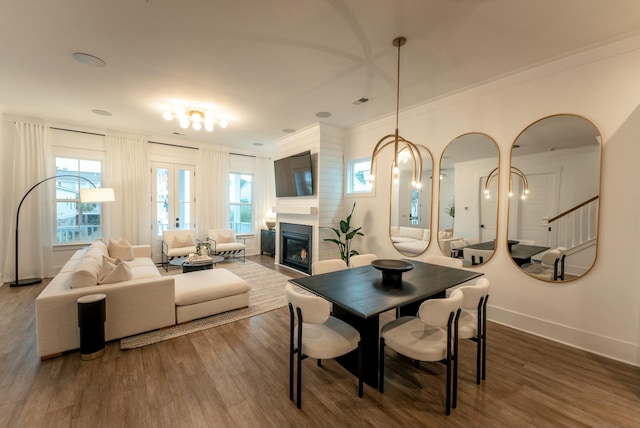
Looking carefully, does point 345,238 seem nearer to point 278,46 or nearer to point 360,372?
point 360,372

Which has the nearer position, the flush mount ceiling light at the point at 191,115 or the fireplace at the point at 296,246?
the flush mount ceiling light at the point at 191,115

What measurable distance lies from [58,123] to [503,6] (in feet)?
23.8

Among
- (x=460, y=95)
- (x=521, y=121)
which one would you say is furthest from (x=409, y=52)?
(x=521, y=121)

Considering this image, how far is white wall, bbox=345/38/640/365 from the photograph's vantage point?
8.20ft

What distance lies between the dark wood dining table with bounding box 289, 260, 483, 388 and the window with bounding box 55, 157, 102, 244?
18.6ft

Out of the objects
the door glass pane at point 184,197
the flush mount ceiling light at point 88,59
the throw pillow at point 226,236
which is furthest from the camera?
the throw pillow at point 226,236

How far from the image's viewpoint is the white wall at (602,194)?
8.20 feet

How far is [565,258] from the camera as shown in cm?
289

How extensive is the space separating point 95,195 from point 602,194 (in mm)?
7300

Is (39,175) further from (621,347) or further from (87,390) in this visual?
(621,347)

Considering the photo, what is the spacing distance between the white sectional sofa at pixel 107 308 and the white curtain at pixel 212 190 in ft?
11.3

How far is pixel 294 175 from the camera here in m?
5.68

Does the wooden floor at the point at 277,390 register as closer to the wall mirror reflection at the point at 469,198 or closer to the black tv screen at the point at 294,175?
the wall mirror reflection at the point at 469,198

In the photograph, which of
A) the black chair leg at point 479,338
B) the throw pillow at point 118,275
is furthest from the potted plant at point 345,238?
the throw pillow at point 118,275
